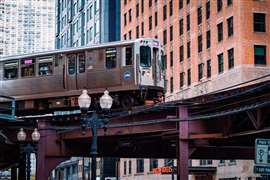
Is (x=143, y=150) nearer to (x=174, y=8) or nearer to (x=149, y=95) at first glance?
(x=149, y=95)

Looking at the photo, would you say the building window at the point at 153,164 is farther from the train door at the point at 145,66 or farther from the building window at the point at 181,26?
the train door at the point at 145,66

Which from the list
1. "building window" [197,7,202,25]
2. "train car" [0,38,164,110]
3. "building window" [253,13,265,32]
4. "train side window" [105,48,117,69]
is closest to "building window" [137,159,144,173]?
"building window" [197,7,202,25]

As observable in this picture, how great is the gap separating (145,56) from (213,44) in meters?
30.3

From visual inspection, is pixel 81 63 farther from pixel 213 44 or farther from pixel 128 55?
pixel 213 44

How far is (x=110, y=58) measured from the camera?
116ft

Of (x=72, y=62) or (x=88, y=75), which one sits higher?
(x=72, y=62)

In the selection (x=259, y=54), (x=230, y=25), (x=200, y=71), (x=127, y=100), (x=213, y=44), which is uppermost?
(x=230, y=25)

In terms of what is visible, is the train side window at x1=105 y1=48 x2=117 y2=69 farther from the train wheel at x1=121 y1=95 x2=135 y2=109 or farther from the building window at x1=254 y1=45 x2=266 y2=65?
the building window at x1=254 y1=45 x2=266 y2=65

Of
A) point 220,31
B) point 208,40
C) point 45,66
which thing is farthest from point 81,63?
point 208,40

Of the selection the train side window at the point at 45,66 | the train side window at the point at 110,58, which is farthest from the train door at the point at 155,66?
the train side window at the point at 45,66

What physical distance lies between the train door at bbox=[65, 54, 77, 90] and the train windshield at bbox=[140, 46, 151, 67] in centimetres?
405

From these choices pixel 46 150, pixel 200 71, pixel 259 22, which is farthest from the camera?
pixel 200 71

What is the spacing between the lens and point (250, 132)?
90.0 ft

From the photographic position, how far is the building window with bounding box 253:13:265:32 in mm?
60000
